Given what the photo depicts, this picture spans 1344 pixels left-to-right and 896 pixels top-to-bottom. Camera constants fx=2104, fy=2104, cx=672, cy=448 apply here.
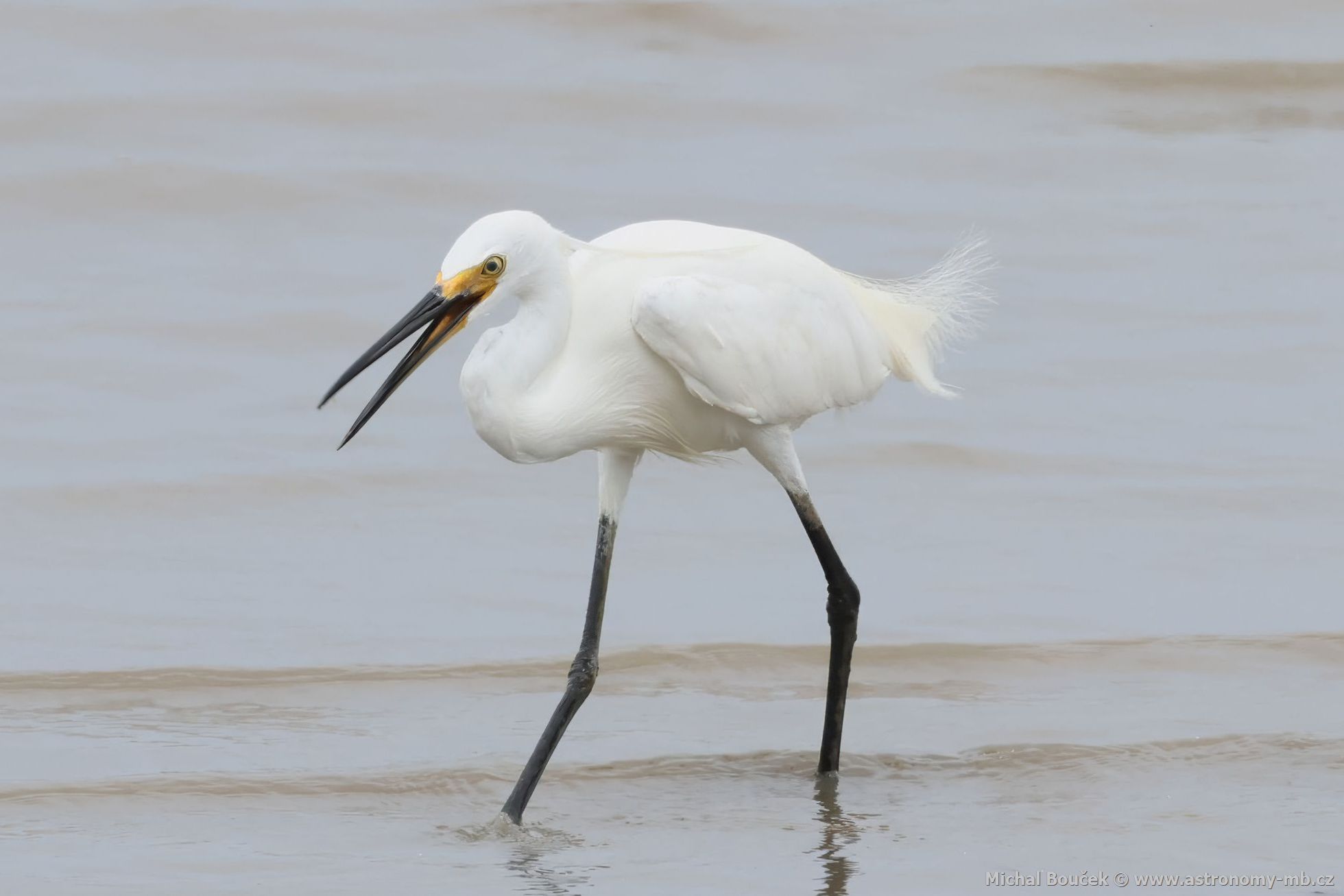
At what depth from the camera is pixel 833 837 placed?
517cm

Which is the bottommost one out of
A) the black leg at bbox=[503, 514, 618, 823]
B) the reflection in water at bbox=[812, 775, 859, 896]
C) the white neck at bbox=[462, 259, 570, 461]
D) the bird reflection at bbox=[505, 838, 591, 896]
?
the bird reflection at bbox=[505, 838, 591, 896]

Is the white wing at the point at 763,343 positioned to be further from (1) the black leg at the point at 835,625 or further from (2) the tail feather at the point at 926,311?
(1) the black leg at the point at 835,625

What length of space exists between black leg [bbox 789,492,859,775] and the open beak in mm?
1270

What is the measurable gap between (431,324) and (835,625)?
1753 millimetres

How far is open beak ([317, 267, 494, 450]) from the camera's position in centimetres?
493

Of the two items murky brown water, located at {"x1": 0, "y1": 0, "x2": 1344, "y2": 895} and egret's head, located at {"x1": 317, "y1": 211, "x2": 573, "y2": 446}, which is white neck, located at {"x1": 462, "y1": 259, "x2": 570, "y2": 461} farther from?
murky brown water, located at {"x1": 0, "y1": 0, "x2": 1344, "y2": 895}

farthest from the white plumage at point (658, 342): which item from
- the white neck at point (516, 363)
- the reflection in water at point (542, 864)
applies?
the reflection in water at point (542, 864)

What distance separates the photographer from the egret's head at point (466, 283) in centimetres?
495

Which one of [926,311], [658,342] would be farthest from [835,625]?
[658,342]

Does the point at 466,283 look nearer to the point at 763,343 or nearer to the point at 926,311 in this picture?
the point at 763,343

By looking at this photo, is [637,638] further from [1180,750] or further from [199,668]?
[1180,750]

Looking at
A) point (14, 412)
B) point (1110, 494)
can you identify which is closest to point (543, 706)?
point (1110, 494)

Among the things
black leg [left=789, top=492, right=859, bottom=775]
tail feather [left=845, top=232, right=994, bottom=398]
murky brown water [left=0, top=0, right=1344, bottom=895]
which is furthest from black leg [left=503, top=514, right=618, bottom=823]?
tail feather [left=845, top=232, right=994, bottom=398]

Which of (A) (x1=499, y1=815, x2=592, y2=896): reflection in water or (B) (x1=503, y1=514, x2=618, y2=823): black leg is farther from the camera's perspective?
(B) (x1=503, y1=514, x2=618, y2=823): black leg
